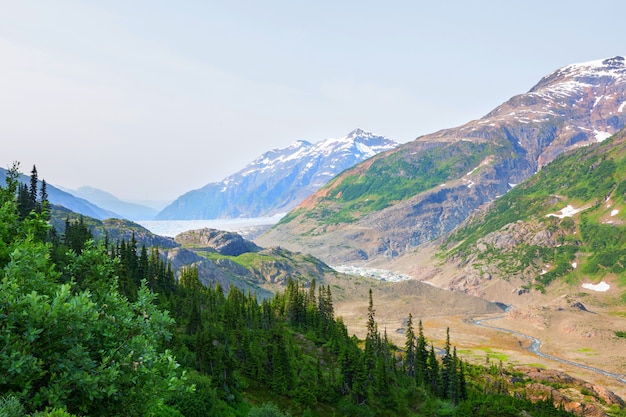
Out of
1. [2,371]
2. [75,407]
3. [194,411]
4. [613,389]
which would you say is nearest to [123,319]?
[75,407]

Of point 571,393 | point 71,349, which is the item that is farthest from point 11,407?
point 571,393

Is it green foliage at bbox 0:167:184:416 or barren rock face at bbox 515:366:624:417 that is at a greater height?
green foliage at bbox 0:167:184:416

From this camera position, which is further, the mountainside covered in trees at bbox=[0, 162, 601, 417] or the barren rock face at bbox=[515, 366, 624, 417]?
the barren rock face at bbox=[515, 366, 624, 417]

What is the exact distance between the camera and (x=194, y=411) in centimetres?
4191

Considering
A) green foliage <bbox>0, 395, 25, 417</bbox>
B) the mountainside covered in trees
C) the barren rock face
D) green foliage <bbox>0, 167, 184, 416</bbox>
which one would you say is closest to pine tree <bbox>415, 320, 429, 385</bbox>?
the mountainside covered in trees

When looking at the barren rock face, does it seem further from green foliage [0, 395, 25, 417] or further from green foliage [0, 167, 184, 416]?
green foliage [0, 395, 25, 417]

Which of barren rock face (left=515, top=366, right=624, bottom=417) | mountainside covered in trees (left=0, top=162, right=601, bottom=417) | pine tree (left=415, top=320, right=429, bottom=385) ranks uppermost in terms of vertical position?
mountainside covered in trees (left=0, top=162, right=601, bottom=417)

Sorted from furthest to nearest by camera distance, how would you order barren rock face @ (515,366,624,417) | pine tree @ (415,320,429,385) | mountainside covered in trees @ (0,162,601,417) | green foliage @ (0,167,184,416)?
barren rock face @ (515,366,624,417), pine tree @ (415,320,429,385), mountainside covered in trees @ (0,162,601,417), green foliage @ (0,167,184,416)

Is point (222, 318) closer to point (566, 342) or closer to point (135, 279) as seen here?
point (135, 279)

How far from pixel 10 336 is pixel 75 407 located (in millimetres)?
3839

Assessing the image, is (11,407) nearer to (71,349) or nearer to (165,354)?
(71,349)

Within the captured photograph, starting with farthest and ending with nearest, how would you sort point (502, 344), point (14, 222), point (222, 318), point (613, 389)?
point (502, 344) → point (613, 389) → point (222, 318) → point (14, 222)

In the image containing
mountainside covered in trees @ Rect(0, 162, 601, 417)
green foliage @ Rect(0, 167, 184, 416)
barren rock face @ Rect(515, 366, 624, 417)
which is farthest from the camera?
barren rock face @ Rect(515, 366, 624, 417)

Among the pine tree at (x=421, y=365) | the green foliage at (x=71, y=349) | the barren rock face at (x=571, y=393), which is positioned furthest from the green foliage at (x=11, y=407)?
the barren rock face at (x=571, y=393)
